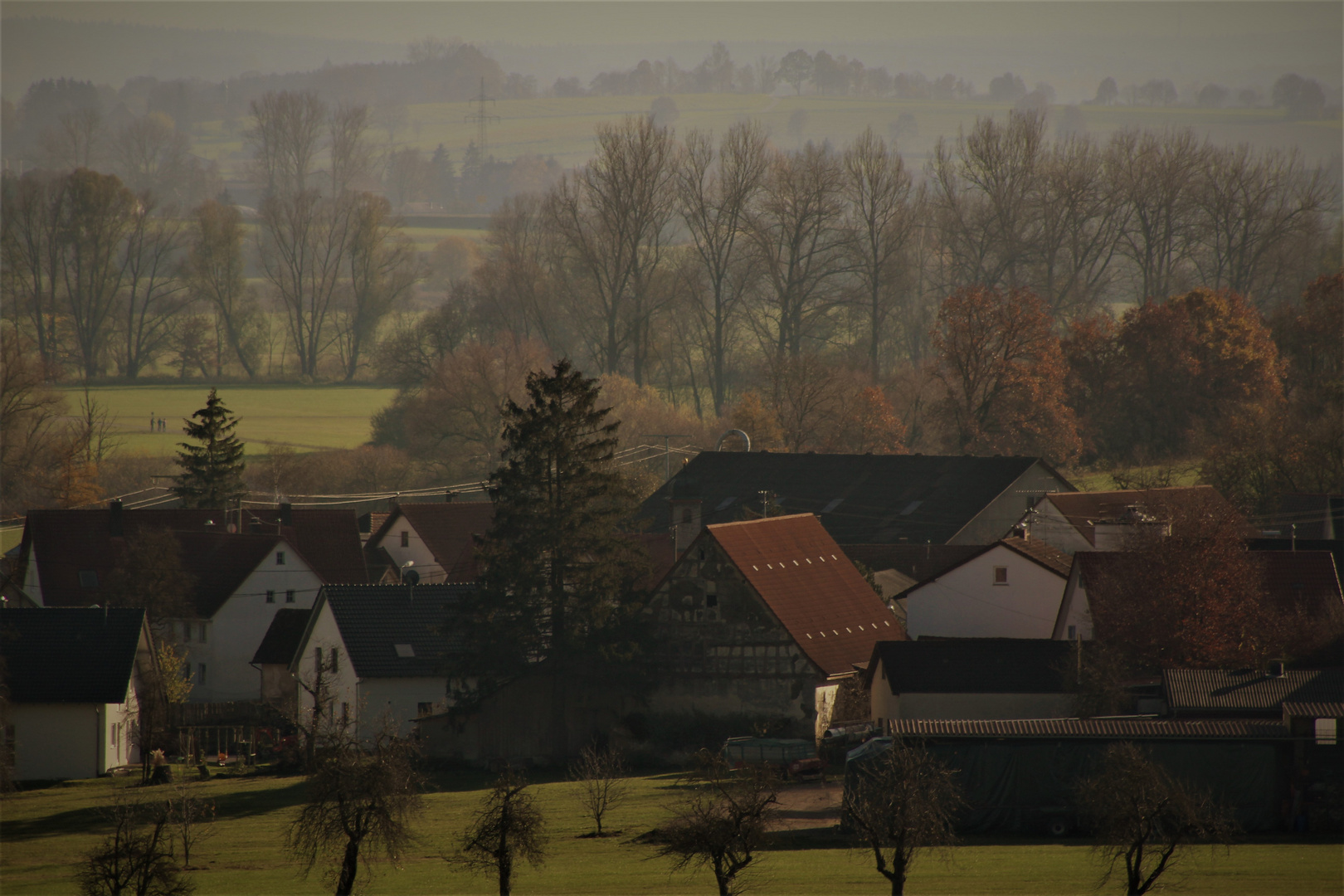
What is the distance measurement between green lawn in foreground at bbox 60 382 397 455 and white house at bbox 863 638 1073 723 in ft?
189

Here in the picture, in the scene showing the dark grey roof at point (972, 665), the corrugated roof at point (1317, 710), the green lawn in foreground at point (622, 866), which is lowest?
the green lawn in foreground at point (622, 866)

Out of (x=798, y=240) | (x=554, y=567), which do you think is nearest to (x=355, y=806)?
(x=554, y=567)

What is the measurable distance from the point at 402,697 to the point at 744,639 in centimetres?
958

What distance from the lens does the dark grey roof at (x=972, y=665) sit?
38281 mm

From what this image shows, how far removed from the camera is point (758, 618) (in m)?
40.6

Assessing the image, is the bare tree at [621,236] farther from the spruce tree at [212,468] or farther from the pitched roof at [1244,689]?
the pitched roof at [1244,689]

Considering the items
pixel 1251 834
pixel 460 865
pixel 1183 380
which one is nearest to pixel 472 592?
pixel 460 865

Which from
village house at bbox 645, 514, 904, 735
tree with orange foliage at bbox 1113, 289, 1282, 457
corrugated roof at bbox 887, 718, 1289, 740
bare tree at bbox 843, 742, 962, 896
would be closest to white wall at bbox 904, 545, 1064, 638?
village house at bbox 645, 514, 904, 735

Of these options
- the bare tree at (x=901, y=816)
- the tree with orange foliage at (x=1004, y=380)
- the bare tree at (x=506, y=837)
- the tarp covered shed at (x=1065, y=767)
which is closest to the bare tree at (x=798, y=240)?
the tree with orange foliage at (x=1004, y=380)

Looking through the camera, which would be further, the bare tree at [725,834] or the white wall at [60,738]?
the white wall at [60,738]

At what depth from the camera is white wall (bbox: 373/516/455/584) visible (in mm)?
61375

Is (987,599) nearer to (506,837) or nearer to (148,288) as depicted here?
(506,837)

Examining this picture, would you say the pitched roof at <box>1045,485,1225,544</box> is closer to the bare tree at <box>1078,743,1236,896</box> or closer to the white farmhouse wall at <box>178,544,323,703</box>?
the bare tree at <box>1078,743,1236,896</box>

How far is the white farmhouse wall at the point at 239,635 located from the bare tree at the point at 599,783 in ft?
65.7
